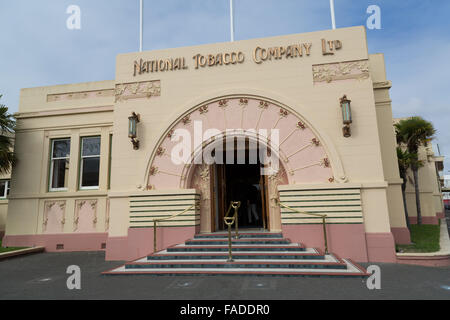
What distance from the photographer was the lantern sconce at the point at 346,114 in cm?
799

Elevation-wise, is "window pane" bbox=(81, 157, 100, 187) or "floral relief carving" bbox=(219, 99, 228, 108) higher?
"floral relief carving" bbox=(219, 99, 228, 108)

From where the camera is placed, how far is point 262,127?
885 centimetres

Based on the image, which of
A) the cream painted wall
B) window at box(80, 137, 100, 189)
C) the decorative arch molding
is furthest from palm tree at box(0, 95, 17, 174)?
the decorative arch molding

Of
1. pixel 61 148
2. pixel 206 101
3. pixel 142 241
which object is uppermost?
pixel 206 101

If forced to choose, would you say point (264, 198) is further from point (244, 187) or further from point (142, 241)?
point (244, 187)

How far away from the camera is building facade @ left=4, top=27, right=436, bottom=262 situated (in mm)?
7988

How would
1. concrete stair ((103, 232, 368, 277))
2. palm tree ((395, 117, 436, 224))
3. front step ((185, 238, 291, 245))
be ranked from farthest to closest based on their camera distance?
1. palm tree ((395, 117, 436, 224))
2. front step ((185, 238, 291, 245))
3. concrete stair ((103, 232, 368, 277))

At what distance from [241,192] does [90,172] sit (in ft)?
23.5

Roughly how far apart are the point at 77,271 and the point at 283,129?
23.6 ft

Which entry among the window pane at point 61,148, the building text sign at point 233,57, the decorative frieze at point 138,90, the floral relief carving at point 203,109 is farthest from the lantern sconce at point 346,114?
the window pane at point 61,148

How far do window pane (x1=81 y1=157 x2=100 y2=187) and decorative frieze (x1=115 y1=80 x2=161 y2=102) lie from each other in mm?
3587

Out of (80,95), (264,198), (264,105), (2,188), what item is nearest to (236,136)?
(264,105)

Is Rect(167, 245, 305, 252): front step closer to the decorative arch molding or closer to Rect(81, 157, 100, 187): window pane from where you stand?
the decorative arch molding
